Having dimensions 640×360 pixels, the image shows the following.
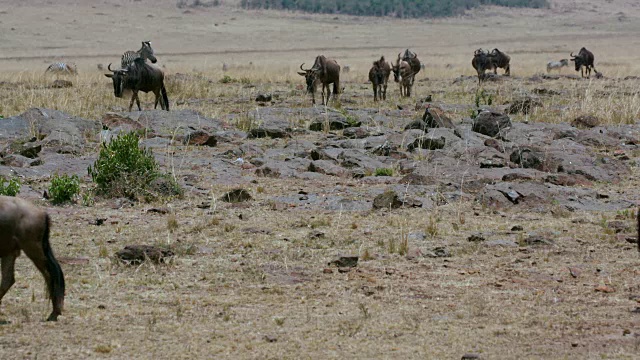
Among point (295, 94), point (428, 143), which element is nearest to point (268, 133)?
point (428, 143)

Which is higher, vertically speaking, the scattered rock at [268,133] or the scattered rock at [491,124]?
the scattered rock at [491,124]

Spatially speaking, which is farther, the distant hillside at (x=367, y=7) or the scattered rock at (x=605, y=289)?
the distant hillside at (x=367, y=7)

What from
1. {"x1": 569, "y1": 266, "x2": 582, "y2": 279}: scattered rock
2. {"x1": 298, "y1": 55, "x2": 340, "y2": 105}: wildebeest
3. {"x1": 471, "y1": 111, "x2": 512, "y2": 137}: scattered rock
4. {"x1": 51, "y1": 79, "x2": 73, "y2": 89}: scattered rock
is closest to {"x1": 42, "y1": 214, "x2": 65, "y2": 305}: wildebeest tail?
{"x1": 569, "y1": 266, "x2": 582, "y2": 279}: scattered rock

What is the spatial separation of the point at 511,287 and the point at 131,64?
1368 cm

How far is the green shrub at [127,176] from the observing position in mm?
11969

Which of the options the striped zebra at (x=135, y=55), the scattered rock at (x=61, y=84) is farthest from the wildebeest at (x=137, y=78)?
the scattered rock at (x=61, y=84)

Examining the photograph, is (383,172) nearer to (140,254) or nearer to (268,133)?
(268,133)

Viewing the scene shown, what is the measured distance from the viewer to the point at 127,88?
67.8 ft

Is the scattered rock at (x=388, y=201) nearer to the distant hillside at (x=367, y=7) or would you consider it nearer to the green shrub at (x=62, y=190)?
the green shrub at (x=62, y=190)

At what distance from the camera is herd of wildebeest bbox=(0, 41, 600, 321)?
23.1 ft

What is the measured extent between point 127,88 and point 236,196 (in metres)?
9.35

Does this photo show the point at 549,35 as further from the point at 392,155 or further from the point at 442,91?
the point at 392,155

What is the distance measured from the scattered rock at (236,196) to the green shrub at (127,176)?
569 mm

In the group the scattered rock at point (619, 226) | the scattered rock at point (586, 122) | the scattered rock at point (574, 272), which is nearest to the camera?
the scattered rock at point (574, 272)
